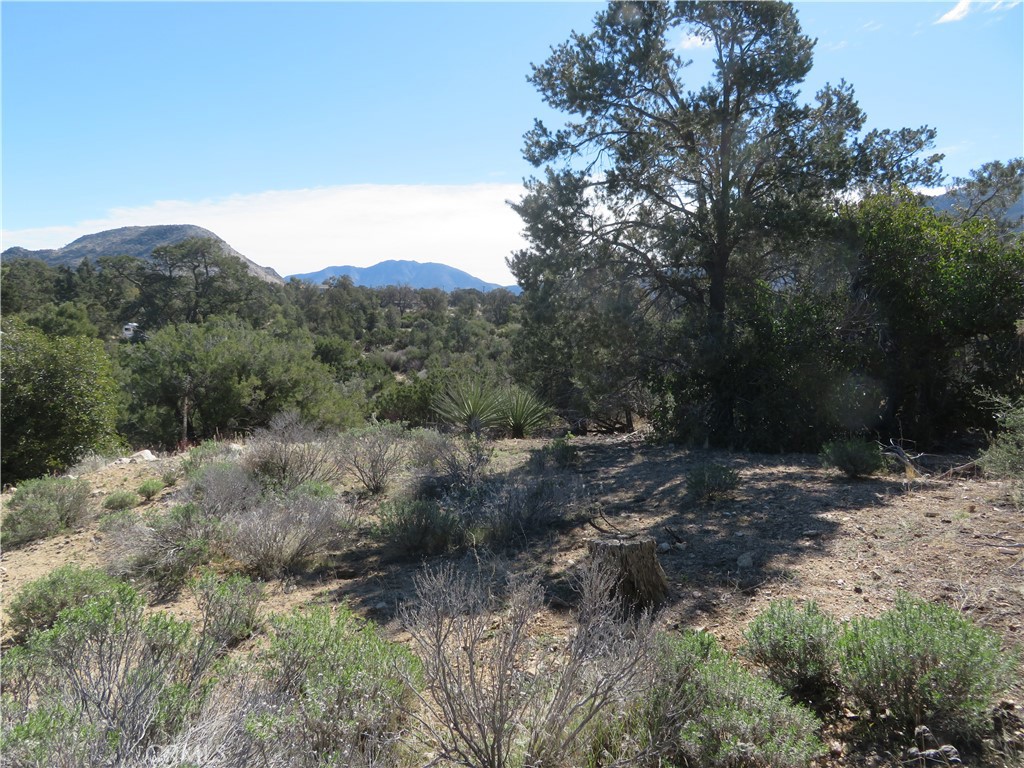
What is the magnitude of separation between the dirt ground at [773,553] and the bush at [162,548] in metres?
0.31

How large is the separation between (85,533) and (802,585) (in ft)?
20.6

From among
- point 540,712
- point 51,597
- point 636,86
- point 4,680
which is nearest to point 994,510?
point 540,712

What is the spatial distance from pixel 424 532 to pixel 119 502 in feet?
12.4

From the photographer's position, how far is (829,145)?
891 centimetres

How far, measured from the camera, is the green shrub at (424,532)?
16.8 feet

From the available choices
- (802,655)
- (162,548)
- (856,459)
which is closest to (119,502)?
(162,548)

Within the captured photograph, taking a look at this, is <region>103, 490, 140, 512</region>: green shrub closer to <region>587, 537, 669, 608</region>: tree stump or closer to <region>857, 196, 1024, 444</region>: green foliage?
<region>587, 537, 669, 608</region>: tree stump

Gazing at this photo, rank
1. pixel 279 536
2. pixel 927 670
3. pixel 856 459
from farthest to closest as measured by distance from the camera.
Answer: pixel 856 459, pixel 279 536, pixel 927 670

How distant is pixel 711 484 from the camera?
5973 millimetres

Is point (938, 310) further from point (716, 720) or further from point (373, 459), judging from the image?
point (716, 720)

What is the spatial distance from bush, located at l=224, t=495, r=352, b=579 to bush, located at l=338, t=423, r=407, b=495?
5.45 feet

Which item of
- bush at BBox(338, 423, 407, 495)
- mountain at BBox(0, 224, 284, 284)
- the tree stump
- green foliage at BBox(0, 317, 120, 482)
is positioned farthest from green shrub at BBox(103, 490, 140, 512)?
mountain at BBox(0, 224, 284, 284)

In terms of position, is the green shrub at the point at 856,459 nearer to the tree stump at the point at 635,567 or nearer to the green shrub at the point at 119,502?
the tree stump at the point at 635,567

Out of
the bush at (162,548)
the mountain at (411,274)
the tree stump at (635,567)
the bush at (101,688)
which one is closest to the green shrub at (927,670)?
the tree stump at (635,567)
